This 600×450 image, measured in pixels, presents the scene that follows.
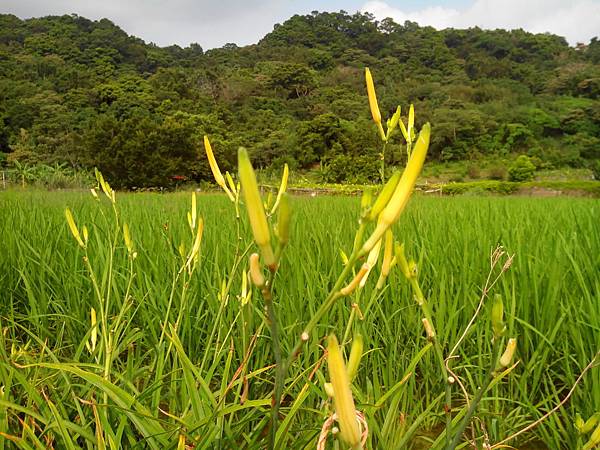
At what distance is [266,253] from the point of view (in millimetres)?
255

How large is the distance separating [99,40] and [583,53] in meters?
44.6

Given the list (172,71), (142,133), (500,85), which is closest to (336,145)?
(142,133)

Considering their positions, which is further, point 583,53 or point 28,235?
point 583,53

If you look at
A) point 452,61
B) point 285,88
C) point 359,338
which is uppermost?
point 452,61

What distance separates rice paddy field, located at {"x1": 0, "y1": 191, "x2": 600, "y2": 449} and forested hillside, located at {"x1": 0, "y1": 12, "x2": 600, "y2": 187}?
13.6m

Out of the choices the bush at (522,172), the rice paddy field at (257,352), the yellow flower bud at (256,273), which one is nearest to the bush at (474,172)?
the bush at (522,172)

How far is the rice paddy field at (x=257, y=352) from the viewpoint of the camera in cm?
62

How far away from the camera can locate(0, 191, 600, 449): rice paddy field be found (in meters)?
0.62

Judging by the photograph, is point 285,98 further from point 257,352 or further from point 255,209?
point 255,209

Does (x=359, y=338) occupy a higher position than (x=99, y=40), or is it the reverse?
(x=99, y=40)

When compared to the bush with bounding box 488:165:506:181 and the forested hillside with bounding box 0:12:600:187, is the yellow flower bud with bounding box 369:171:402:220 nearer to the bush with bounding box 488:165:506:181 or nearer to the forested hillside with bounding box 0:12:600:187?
the forested hillside with bounding box 0:12:600:187

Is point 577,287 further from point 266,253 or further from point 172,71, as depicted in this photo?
point 172,71

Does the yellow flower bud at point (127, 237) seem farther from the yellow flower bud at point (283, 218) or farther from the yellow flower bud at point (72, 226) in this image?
the yellow flower bud at point (283, 218)

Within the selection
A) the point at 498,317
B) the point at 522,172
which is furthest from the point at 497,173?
the point at 498,317
